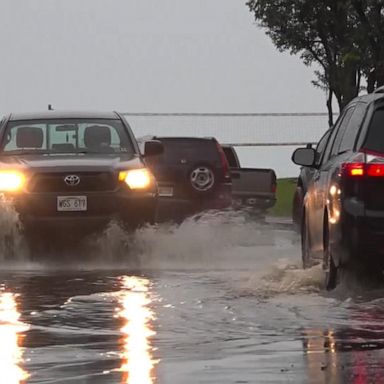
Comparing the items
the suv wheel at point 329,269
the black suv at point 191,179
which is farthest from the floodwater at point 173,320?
the black suv at point 191,179

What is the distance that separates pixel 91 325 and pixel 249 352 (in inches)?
74.8

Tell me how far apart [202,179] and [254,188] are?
4.65 m

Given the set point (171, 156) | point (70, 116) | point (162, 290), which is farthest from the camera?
point (171, 156)

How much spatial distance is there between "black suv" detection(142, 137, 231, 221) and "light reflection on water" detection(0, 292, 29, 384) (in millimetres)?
11939

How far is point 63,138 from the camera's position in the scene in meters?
18.6

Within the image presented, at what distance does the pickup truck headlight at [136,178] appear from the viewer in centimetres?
1738

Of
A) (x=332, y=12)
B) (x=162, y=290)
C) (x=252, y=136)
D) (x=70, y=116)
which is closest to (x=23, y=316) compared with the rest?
(x=162, y=290)

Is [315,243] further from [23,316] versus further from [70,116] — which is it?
[70,116]

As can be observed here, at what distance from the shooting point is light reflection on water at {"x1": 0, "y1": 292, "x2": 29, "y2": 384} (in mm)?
8359

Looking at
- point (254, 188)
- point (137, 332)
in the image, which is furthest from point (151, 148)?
point (254, 188)

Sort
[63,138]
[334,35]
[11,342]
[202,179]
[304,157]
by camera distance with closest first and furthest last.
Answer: [11,342] < [304,157] < [63,138] < [202,179] < [334,35]

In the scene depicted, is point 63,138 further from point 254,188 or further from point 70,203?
point 254,188

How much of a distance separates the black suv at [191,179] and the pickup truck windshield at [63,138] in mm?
6120

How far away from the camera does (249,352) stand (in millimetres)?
9203
